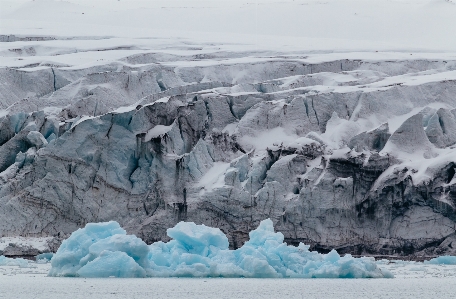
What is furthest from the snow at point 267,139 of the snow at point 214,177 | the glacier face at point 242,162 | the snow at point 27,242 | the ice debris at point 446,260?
the snow at point 27,242

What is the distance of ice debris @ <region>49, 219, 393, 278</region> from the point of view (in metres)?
22.4

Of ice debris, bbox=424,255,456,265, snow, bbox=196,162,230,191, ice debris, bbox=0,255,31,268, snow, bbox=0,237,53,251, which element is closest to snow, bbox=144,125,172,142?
snow, bbox=196,162,230,191

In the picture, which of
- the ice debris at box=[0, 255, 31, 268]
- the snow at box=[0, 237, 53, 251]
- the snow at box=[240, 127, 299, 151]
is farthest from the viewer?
the snow at box=[240, 127, 299, 151]

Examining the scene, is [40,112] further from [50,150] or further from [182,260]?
[182,260]

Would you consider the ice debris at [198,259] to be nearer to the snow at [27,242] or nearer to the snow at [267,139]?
the snow at [27,242]

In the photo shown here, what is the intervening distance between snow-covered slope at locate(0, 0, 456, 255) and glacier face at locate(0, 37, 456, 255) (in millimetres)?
40

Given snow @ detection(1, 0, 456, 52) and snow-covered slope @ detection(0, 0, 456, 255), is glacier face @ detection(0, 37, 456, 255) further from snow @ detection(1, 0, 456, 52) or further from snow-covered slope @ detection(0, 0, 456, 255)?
snow @ detection(1, 0, 456, 52)

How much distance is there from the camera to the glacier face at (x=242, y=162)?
91.2 ft

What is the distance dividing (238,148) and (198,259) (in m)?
7.56

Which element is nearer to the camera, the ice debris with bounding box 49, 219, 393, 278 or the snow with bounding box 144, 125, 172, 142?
Answer: the ice debris with bounding box 49, 219, 393, 278

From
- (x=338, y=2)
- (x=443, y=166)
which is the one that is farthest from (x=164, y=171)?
(x=338, y=2)

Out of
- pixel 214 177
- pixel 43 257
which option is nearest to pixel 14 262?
pixel 43 257

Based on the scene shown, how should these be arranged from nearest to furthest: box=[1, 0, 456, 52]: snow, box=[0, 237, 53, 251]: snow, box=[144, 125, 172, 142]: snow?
1. box=[0, 237, 53, 251]: snow
2. box=[144, 125, 172, 142]: snow
3. box=[1, 0, 456, 52]: snow

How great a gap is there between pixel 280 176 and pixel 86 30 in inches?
907
